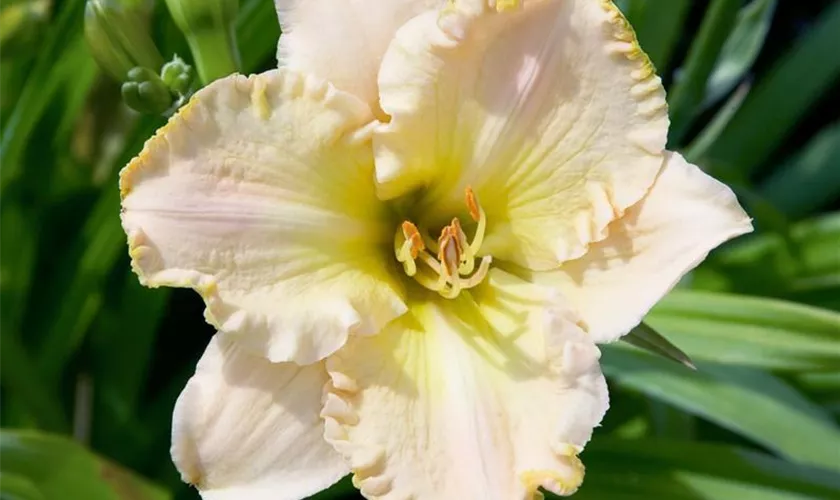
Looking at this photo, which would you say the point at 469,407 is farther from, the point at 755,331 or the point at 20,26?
the point at 20,26

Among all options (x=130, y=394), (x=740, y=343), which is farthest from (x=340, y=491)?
(x=740, y=343)

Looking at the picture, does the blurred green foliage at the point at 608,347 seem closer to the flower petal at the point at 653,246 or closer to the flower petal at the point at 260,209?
the flower petal at the point at 260,209

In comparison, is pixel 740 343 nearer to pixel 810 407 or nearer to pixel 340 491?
pixel 810 407

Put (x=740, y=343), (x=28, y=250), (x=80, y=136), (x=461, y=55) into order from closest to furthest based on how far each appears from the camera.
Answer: (x=461, y=55) < (x=740, y=343) < (x=28, y=250) < (x=80, y=136)

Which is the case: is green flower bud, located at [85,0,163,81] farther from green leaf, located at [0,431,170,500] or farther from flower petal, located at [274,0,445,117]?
green leaf, located at [0,431,170,500]

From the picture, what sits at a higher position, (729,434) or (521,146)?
(521,146)

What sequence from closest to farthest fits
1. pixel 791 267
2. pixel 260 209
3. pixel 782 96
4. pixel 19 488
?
pixel 260 209, pixel 19 488, pixel 791 267, pixel 782 96

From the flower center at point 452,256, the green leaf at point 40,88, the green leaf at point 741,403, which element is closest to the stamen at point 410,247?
the flower center at point 452,256

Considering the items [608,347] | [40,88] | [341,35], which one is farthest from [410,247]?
[40,88]
